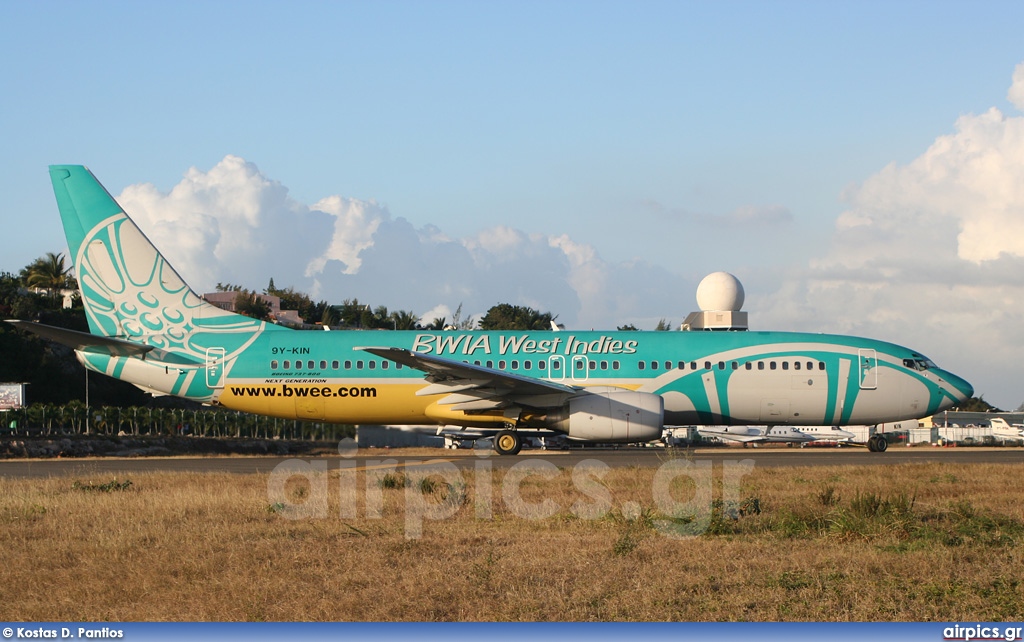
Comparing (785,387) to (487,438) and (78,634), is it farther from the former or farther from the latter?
(78,634)

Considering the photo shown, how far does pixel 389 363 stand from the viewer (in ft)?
87.1

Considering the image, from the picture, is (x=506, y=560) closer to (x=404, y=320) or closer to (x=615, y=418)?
(x=615, y=418)

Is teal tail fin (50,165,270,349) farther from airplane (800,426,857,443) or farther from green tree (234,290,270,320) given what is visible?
green tree (234,290,270,320)

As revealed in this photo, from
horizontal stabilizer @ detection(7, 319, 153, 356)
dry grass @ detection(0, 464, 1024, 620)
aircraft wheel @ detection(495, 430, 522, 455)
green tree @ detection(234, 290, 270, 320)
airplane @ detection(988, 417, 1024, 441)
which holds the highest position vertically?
green tree @ detection(234, 290, 270, 320)

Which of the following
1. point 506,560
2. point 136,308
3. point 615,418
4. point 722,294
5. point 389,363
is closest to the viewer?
point 506,560

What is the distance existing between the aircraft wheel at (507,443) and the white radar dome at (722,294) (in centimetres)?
1868

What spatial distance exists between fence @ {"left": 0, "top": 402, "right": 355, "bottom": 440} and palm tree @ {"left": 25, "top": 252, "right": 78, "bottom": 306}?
4161 cm

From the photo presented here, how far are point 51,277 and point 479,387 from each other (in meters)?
68.6

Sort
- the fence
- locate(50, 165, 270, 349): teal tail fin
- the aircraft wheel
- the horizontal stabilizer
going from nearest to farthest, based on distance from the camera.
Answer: the horizontal stabilizer
the aircraft wheel
locate(50, 165, 270, 349): teal tail fin
the fence

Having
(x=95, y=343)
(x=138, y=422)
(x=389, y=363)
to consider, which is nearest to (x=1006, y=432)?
(x=389, y=363)

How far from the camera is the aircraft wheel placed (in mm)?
26328

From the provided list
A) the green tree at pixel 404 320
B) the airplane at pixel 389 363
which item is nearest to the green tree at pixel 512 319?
the green tree at pixel 404 320

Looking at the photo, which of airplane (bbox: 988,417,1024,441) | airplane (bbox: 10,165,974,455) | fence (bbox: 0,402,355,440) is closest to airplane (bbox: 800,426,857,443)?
airplane (bbox: 988,417,1024,441)

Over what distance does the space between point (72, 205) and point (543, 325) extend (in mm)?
48365
